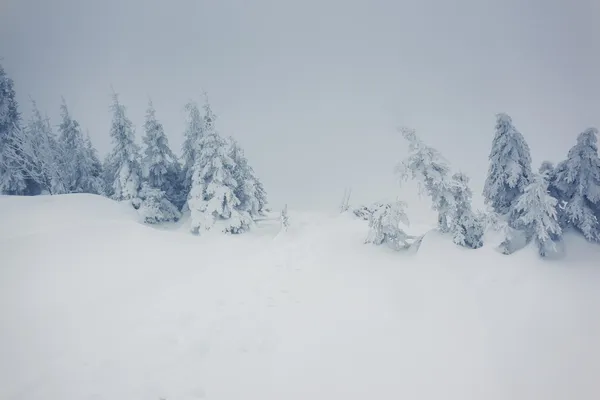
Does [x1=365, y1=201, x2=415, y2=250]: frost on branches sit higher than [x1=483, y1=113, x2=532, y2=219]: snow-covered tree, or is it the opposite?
[x1=483, y1=113, x2=532, y2=219]: snow-covered tree

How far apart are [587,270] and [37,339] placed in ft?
51.8

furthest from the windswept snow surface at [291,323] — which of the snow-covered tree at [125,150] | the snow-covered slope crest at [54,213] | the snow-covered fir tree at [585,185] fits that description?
the snow-covered tree at [125,150]

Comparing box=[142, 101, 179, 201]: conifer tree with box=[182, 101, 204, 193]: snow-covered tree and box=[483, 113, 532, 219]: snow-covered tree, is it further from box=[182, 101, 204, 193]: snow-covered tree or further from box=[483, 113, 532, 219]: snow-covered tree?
box=[483, 113, 532, 219]: snow-covered tree

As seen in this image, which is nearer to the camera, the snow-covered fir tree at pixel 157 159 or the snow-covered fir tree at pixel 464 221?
the snow-covered fir tree at pixel 464 221

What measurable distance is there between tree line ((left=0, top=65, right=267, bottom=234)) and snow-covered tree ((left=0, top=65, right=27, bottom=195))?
5 cm

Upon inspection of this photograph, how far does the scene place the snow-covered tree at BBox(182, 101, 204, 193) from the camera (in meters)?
27.6

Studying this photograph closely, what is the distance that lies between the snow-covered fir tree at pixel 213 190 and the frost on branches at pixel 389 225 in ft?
39.3

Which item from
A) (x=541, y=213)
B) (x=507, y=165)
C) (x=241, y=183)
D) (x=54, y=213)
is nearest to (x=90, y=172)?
(x=54, y=213)

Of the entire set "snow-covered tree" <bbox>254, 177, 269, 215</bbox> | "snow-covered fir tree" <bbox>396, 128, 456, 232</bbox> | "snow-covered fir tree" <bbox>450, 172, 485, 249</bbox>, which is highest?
"snow-covered fir tree" <bbox>396, 128, 456, 232</bbox>

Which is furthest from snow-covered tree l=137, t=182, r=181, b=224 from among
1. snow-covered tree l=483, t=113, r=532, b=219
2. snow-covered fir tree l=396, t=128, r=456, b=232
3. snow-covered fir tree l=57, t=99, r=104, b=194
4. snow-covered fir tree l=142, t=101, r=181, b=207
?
snow-covered tree l=483, t=113, r=532, b=219

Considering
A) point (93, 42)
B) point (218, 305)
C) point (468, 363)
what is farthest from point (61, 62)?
point (468, 363)

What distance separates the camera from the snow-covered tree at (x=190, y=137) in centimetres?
2761

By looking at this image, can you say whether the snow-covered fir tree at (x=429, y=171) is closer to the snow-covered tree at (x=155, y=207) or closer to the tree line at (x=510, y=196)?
the tree line at (x=510, y=196)

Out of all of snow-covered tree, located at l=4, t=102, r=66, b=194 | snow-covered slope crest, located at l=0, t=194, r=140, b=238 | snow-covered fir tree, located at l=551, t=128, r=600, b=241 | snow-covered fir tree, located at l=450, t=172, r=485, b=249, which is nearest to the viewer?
snow-covered fir tree, located at l=551, t=128, r=600, b=241
